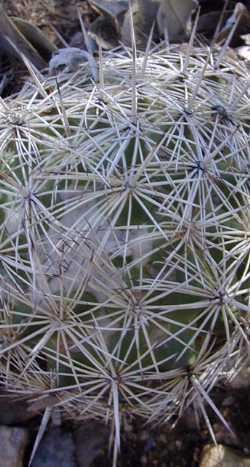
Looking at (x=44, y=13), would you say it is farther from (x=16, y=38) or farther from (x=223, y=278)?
(x=223, y=278)

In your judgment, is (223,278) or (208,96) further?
(208,96)

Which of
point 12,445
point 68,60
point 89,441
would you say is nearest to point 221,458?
point 89,441

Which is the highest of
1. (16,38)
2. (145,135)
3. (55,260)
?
(16,38)

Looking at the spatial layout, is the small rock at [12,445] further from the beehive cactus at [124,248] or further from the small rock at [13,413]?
the beehive cactus at [124,248]

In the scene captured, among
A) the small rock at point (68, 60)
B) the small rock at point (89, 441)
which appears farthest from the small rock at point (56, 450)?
the small rock at point (68, 60)

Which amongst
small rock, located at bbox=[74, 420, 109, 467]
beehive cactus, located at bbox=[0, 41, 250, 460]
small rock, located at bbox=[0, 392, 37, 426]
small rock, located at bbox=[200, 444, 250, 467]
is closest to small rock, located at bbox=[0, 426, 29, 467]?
small rock, located at bbox=[0, 392, 37, 426]

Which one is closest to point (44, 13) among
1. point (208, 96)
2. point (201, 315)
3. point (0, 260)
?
point (208, 96)

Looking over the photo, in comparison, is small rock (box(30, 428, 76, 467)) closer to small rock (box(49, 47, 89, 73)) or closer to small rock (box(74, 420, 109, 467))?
small rock (box(74, 420, 109, 467))

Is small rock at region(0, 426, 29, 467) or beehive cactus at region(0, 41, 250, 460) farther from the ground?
beehive cactus at region(0, 41, 250, 460)
